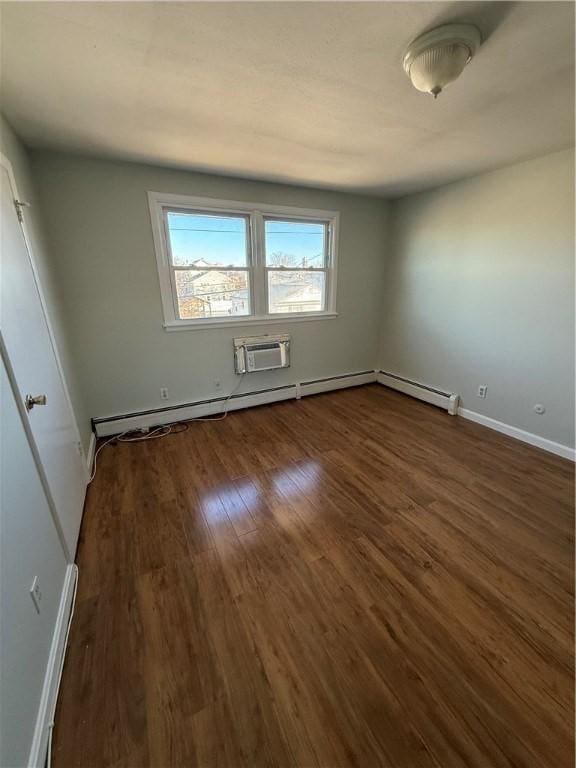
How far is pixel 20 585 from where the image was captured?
1.00m

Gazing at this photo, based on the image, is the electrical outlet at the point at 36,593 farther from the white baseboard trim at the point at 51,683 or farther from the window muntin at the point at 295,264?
the window muntin at the point at 295,264

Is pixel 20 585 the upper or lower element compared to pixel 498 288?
lower

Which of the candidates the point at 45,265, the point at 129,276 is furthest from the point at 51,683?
the point at 129,276

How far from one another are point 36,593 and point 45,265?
211cm

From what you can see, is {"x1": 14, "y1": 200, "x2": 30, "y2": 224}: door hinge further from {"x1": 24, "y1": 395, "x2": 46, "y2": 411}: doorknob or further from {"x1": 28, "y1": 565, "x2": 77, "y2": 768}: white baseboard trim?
{"x1": 28, "y1": 565, "x2": 77, "y2": 768}: white baseboard trim

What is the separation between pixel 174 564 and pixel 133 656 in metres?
0.43

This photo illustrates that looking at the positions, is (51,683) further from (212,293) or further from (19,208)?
(212,293)

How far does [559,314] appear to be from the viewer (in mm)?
2490

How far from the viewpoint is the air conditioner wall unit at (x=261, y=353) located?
335 centimetres

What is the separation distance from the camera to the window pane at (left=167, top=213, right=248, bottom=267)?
9.41ft

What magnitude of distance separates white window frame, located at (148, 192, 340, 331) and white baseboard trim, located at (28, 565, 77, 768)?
2264 millimetres

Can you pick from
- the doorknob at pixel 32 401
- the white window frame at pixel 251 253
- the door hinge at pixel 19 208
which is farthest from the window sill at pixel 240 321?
the doorknob at pixel 32 401

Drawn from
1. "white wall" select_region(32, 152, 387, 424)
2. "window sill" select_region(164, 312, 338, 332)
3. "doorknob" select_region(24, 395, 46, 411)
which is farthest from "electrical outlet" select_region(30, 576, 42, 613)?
"window sill" select_region(164, 312, 338, 332)

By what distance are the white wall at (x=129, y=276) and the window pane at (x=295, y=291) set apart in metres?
0.23
